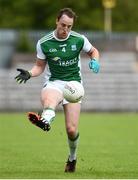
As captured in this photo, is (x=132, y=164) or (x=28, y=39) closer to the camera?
(x=132, y=164)

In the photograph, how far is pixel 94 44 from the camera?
54.2 meters

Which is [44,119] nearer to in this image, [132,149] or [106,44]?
[132,149]

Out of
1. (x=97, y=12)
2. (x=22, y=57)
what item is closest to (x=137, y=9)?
(x=97, y=12)

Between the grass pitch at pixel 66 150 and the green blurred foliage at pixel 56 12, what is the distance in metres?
39.8

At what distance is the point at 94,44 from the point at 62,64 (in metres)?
40.0

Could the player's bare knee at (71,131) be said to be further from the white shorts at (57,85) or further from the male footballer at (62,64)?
the white shorts at (57,85)

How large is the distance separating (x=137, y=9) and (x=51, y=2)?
23.7 ft

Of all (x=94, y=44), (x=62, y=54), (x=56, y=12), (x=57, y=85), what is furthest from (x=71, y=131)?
(x=56, y=12)

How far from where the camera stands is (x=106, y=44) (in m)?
53.7

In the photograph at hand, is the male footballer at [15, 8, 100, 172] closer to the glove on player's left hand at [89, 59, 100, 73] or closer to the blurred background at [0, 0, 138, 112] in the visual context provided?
the glove on player's left hand at [89, 59, 100, 73]

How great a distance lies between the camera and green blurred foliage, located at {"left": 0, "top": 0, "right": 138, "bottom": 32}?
71.8m

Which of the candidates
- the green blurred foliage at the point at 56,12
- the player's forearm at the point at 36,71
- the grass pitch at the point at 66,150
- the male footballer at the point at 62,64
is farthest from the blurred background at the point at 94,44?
the male footballer at the point at 62,64

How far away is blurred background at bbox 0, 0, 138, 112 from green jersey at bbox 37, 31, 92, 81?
22.2m

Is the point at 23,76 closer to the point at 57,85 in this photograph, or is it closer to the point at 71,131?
the point at 57,85
